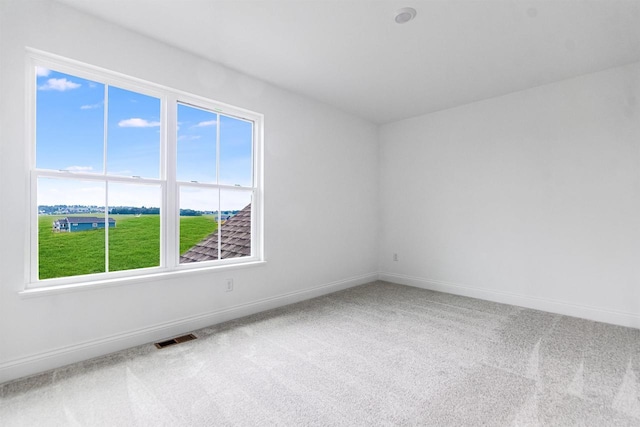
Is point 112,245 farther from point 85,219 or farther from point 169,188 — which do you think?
point 169,188

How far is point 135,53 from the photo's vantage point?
8.36 ft

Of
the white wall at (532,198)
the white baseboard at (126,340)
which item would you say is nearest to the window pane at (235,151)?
the white baseboard at (126,340)

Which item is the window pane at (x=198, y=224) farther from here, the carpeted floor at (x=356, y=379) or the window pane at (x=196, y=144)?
the carpeted floor at (x=356, y=379)

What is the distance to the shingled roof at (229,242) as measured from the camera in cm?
306

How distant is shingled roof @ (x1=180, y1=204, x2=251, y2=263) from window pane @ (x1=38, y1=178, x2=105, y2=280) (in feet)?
2.34

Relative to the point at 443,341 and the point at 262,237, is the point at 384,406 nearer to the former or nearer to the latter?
the point at 443,341

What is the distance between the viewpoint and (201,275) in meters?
2.94

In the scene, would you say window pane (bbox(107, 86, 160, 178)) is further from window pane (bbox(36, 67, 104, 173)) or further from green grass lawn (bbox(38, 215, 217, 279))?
green grass lawn (bbox(38, 215, 217, 279))

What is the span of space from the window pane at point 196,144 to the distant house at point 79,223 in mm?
739

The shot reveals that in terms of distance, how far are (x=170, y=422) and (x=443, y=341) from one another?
2161 mm

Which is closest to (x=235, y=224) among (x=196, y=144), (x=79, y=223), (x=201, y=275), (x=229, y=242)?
(x=229, y=242)

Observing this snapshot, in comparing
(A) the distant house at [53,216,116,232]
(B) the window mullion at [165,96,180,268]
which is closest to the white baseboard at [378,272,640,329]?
(B) the window mullion at [165,96,180,268]

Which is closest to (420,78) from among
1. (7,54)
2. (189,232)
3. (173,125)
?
(173,125)

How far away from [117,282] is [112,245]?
0.33 m
